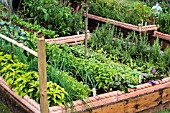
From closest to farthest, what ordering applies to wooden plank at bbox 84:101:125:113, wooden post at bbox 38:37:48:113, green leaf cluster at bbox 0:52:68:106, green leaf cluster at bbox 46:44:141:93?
wooden post at bbox 38:37:48:113 → green leaf cluster at bbox 0:52:68:106 → wooden plank at bbox 84:101:125:113 → green leaf cluster at bbox 46:44:141:93

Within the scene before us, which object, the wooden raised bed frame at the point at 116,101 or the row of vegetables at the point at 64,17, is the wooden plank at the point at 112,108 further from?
the row of vegetables at the point at 64,17

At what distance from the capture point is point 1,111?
4.67 m

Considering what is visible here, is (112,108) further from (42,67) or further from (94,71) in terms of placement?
(42,67)

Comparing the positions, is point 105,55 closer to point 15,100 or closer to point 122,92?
point 122,92

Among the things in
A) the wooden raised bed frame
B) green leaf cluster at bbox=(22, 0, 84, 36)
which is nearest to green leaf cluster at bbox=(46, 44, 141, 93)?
the wooden raised bed frame

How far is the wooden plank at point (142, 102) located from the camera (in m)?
4.35

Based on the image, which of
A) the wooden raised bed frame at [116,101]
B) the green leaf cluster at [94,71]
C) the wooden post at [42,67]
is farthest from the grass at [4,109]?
the wooden post at [42,67]

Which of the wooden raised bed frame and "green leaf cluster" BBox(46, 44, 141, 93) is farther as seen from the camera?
"green leaf cluster" BBox(46, 44, 141, 93)

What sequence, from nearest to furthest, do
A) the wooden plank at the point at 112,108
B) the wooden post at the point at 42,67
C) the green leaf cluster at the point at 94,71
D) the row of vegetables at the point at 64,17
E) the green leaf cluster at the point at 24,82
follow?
the wooden post at the point at 42,67, the green leaf cluster at the point at 24,82, the wooden plank at the point at 112,108, the green leaf cluster at the point at 94,71, the row of vegetables at the point at 64,17

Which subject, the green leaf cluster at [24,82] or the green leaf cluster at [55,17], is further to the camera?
the green leaf cluster at [55,17]

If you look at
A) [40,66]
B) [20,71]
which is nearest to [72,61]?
[20,71]

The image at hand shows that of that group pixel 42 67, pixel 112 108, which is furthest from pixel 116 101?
pixel 42 67

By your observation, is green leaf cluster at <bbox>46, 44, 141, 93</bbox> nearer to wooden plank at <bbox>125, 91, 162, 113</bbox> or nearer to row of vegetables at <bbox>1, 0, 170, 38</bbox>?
wooden plank at <bbox>125, 91, 162, 113</bbox>

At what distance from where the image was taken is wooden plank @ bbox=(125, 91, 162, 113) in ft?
14.3
